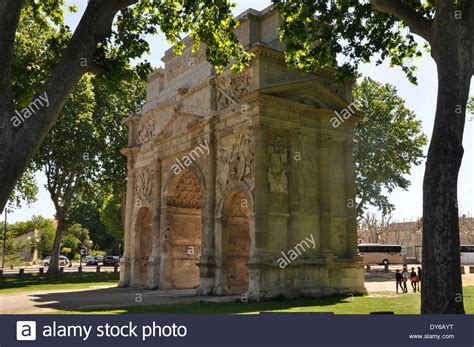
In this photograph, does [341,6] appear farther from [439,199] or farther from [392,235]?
[392,235]

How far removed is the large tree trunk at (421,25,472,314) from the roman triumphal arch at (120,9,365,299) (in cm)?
956

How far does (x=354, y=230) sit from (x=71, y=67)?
1535 centimetres

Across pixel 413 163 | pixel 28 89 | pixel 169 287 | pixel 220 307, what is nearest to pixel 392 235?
pixel 413 163

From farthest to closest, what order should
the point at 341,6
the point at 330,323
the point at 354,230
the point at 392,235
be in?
1. the point at 392,235
2. the point at 354,230
3. the point at 341,6
4. the point at 330,323

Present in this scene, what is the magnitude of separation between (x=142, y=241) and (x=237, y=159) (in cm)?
1054

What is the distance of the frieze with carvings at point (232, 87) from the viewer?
20.2 metres

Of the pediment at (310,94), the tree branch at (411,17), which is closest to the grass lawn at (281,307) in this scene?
the tree branch at (411,17)

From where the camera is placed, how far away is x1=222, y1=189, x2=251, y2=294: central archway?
2066 centimetres

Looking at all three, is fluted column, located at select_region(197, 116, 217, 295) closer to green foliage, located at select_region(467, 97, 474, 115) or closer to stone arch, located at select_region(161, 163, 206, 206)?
stone arch, located at select_region(161, 163, 206, 206)

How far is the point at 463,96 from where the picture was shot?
937 cm

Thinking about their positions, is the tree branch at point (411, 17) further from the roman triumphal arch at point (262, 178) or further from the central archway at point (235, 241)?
the central archway at point (235, 241)

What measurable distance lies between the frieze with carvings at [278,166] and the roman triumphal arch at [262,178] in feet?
0.14

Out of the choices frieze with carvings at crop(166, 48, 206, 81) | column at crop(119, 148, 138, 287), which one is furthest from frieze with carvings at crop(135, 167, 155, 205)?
frieze with carvings at crop(166, 48, 206, 81)

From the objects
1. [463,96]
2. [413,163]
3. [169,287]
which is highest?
[413,163]
